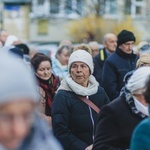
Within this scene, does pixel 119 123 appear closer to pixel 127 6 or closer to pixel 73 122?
pixel 73 122

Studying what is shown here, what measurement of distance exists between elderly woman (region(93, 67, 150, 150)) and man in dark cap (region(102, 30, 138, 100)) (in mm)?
4156

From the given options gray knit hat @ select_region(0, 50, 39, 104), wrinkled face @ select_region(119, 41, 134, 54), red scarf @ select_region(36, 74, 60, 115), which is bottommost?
red scarf @ select_region(36, 74, 60, 115)

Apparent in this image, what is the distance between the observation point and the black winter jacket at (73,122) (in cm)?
609

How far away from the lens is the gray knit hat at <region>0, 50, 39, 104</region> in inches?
88.0

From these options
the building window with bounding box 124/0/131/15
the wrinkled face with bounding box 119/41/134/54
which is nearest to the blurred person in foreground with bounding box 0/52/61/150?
the wrinkled face with bounding box 119/41/134/54

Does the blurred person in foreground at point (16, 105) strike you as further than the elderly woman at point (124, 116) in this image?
No

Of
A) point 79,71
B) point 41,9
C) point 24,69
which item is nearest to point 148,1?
point 41,9

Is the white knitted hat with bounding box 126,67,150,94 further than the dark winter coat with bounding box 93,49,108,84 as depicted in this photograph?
No

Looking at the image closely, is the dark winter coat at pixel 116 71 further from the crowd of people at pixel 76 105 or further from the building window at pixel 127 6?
the building window at pixel 127 6

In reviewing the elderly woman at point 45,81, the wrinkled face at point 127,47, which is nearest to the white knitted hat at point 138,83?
the elderly woman at point 45,81

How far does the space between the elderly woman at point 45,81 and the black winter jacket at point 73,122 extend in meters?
1.08

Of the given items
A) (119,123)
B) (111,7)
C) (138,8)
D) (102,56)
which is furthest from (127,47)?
(138,8)

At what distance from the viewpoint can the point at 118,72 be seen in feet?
29.9

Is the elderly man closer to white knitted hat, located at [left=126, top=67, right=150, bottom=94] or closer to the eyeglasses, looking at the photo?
white knitted hat, located at [left=126, top=67, right=150, bottom=94]
